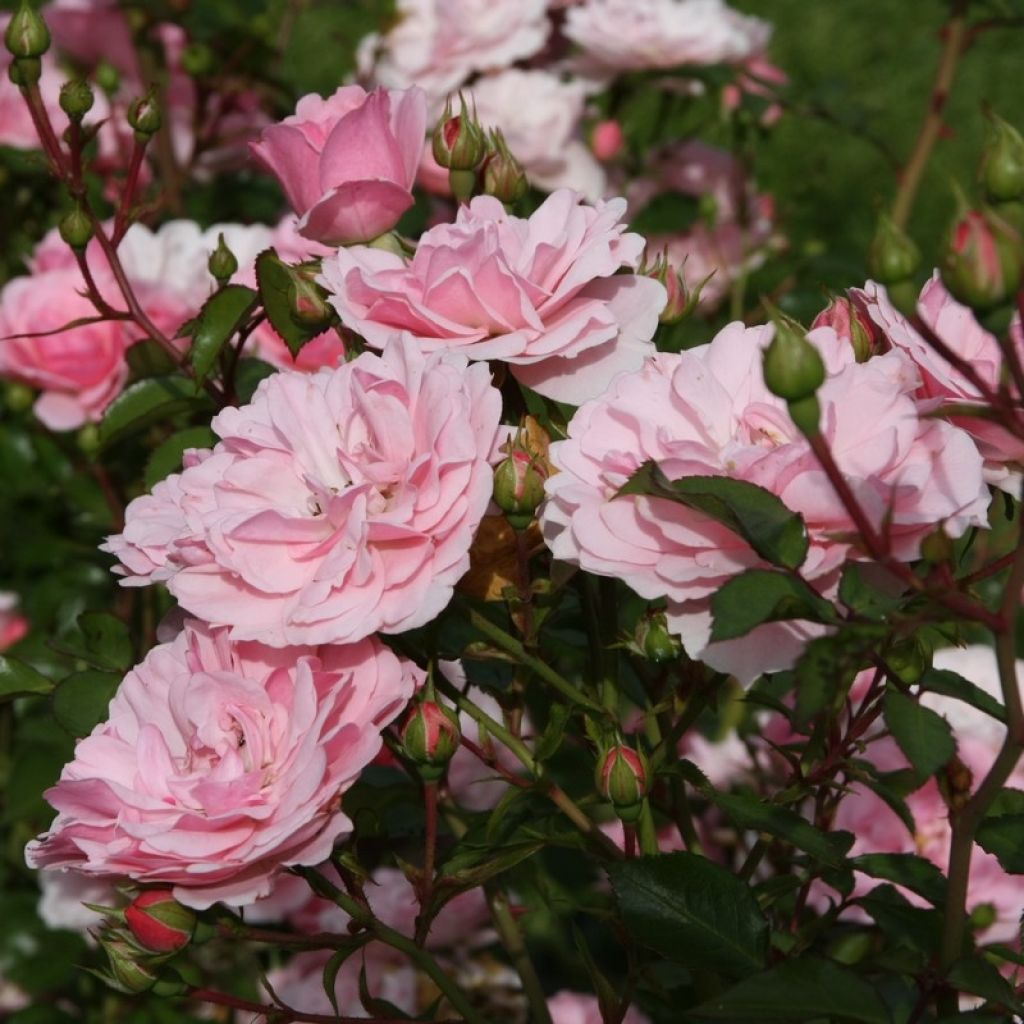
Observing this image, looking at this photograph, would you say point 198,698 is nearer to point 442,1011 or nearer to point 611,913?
point 611,913

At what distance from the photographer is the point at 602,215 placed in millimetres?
876

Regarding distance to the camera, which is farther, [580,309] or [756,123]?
[756,123]

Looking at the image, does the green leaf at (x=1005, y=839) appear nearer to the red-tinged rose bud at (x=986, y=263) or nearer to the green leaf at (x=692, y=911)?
the green leaf at (x=692, y=911)

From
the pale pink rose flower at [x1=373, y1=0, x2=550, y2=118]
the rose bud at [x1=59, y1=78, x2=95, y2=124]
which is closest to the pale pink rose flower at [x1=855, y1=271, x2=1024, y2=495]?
the rose bud at [x1=59, y1=78, x2=95, y2=124]

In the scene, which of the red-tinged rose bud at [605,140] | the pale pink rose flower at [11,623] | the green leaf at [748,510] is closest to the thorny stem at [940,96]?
the red-tinged rose bud at [605,140]

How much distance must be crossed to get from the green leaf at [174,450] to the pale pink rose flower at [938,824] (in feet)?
1.66

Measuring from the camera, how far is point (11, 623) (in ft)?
5.89

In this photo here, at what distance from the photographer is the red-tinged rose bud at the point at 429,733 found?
2.67ft

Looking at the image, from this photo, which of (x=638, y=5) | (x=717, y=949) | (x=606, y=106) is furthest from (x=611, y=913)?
(x=606, y=106)

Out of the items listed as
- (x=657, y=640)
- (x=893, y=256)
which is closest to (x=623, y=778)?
(x=657, y=640)

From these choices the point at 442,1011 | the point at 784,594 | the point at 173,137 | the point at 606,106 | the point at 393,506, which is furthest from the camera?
the point at 606,106

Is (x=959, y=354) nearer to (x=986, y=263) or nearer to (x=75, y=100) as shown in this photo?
(x=986, y=263)

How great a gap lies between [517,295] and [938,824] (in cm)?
60

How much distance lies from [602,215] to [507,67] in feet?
3.80
